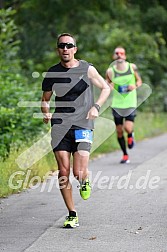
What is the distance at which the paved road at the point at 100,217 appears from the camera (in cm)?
726

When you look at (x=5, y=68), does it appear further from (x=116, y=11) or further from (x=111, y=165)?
(x=116, y=11)

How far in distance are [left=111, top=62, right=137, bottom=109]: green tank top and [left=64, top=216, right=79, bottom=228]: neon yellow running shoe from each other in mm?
6519

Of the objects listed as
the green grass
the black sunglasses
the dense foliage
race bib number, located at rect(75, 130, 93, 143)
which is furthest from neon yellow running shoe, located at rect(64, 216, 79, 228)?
the dense foliage

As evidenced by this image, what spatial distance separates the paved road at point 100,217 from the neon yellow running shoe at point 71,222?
69 millimetres

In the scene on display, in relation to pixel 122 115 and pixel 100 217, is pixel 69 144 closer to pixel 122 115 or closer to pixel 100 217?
pixel 100 217

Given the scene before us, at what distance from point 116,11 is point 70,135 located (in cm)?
2075

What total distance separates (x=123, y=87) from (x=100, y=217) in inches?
242

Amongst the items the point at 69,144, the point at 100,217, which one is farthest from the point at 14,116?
the point at 69,144

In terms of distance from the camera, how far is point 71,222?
26.8 ft

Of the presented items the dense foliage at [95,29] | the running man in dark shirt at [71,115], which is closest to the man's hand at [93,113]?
the running man in dark shirt at [71,115]

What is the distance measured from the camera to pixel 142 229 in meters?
7.95

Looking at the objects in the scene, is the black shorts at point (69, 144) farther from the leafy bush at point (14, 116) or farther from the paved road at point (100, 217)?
the leafy bush at point (14, 116)

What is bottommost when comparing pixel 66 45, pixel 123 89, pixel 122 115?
pixel 122 115

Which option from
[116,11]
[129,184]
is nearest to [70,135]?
[129,184]
